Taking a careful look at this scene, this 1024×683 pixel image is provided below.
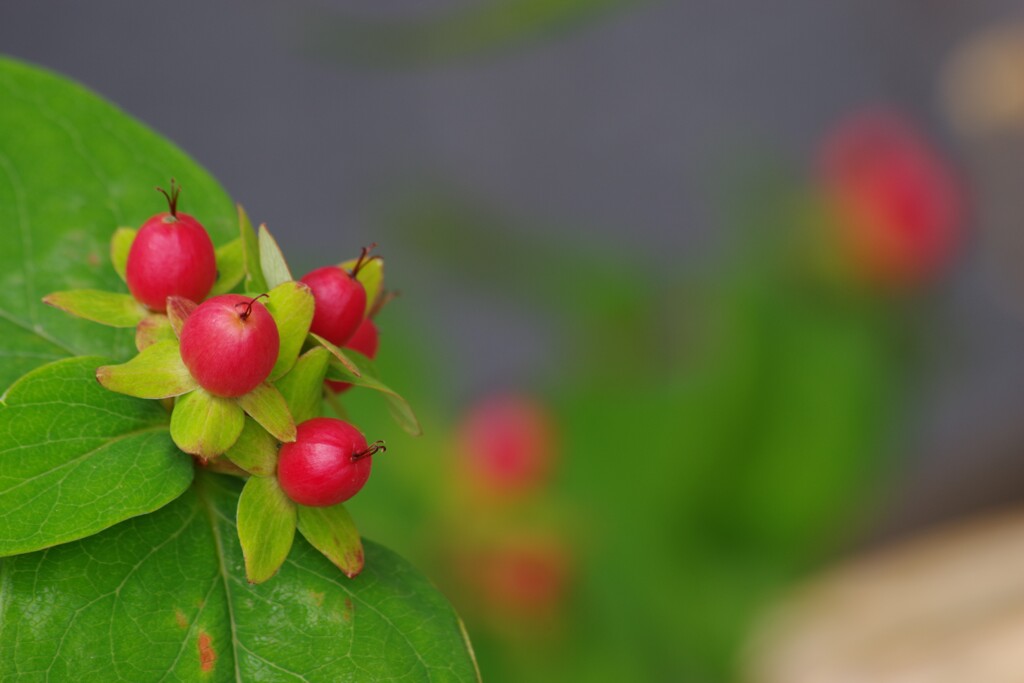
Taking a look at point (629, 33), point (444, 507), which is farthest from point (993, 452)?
point (444, 507)

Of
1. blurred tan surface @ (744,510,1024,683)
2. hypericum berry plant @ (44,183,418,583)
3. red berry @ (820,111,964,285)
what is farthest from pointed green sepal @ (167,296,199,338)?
red berry @ (820,111,964,285)

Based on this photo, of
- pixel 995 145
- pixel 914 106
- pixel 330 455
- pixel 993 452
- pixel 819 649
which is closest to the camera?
pixel 330 455

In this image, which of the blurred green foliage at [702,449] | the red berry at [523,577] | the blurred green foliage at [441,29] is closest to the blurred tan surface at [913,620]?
the blurred green foliage at [702,449]

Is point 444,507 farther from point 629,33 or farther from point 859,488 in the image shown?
point 629,33

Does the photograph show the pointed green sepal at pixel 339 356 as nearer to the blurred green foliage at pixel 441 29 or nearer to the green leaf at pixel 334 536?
the green leaf at pixel 334 536

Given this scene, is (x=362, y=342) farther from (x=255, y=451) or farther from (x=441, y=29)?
(x=441, y=29)

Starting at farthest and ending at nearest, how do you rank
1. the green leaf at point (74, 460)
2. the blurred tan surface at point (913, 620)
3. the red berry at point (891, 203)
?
1. the red berry at point (891, 203)
2. the blurred tan surface at point (913, 620)
3. the green leaf at point (74, 460)

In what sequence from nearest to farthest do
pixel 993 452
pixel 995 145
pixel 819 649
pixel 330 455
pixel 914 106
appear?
pixel 330 455 → pixel 819 649 → pixel 993 452 → pixel 995 145 → pixel 914 106

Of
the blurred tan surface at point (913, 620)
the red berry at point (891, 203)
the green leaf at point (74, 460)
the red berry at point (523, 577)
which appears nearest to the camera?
the green leaf at point (74, 460)

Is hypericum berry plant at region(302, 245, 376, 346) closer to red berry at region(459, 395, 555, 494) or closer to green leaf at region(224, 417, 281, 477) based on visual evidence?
green leaf at region(224, 417, 281, 477)
